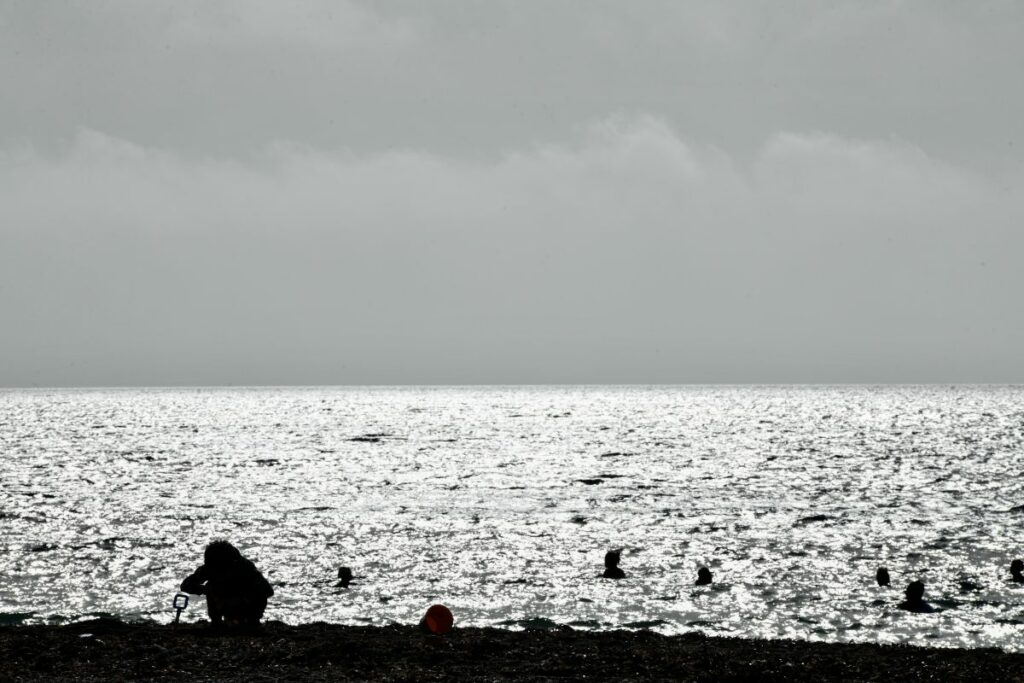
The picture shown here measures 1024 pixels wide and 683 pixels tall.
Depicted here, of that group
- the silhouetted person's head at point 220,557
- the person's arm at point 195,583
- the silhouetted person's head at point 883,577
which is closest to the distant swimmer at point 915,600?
the silhouetted person's head at point 883,577

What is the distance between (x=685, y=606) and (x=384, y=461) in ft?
216

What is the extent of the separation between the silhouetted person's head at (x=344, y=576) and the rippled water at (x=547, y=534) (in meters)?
0.49

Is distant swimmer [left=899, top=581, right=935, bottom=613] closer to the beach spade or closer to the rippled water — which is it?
the rippled water

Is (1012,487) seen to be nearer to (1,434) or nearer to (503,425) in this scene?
(503,425)

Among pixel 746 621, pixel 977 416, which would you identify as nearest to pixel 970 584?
pixel 746 621

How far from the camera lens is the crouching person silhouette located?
19.0 m

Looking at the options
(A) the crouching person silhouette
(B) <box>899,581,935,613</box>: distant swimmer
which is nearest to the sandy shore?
(A) the crouching person silhouette

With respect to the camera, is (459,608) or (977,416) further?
(977,416)

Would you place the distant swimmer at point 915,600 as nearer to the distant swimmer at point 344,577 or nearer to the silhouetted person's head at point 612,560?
the silhouetted person's head at point 612,560

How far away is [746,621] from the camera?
25.4 m

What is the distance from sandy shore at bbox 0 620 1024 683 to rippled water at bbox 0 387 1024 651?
665cm

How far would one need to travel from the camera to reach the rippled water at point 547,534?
26719 millimetres

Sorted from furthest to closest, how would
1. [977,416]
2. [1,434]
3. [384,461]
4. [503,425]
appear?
[977,416], [503,425], [1,434], [384,461]

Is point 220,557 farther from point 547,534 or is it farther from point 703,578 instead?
point 547,534
